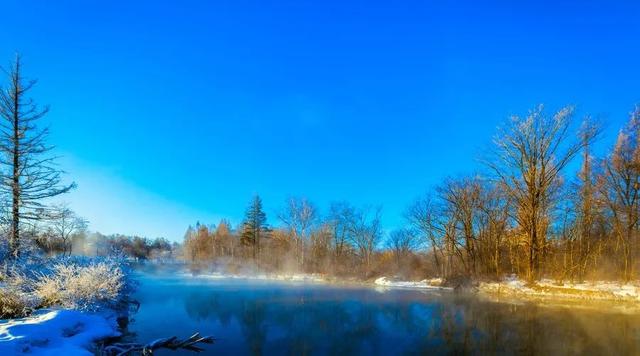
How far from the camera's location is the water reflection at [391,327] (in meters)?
11.1

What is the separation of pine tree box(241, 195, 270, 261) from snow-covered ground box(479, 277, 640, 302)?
138 feet

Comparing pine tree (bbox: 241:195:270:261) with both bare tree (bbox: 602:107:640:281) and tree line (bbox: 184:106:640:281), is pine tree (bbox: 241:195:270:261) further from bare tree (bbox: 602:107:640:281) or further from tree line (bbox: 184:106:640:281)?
bare tree (bbox: 602:107:640:281)

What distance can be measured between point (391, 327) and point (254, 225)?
5352 cm

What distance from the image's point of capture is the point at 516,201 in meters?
30.5

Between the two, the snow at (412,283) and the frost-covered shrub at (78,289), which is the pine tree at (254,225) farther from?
the frost-covered shrub at (78,289)

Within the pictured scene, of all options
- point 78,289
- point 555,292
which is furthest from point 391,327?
point 555,292

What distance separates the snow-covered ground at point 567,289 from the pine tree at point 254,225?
4203cm

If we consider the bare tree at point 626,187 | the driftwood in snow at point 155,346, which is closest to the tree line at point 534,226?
the bare tree at point 626,187

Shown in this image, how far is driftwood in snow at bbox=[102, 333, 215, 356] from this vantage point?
31.0 ft

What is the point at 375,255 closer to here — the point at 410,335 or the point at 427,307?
the point at 427,307

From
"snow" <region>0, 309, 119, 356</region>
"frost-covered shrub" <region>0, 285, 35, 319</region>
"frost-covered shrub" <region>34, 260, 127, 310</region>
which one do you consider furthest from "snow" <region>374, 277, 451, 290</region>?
"frost-covered shrub" <region>0, 285, 35, 319</region>

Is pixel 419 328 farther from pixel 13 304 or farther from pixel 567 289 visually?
pixel 567 289

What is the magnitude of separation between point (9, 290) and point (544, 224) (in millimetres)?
30951

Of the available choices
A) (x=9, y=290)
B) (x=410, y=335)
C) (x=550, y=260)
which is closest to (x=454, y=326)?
(x=410, y=335)
